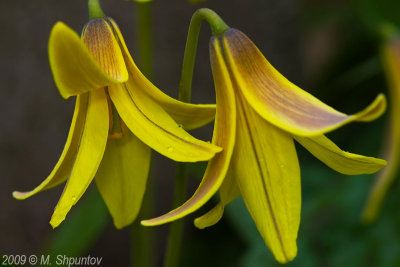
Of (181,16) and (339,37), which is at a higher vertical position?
(181,16)

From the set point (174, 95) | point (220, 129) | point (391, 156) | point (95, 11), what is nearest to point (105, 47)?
point (95, 11)

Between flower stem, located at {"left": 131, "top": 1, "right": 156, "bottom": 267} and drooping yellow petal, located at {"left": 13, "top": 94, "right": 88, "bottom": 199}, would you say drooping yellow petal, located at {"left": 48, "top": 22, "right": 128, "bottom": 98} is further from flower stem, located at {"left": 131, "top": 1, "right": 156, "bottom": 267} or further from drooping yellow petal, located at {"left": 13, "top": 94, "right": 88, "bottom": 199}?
flower stem, located at {"left": 131, "top": 1, "right": 156, "bottom": 267}

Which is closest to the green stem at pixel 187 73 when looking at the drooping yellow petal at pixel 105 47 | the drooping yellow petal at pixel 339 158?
the drooping yellow petal at pixel 105 47

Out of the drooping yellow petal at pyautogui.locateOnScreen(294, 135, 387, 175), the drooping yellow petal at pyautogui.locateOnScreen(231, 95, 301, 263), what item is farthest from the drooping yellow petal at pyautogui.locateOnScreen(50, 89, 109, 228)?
the drooping yellow petal at pyautogui.locateOnScreen(294, 135, 387, 175)

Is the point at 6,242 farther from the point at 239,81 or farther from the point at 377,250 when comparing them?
the point at 239,81

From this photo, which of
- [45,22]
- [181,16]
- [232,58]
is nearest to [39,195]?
[45,22]

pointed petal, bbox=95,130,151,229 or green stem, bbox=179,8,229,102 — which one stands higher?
green stem, bbox=179,8,229,102
